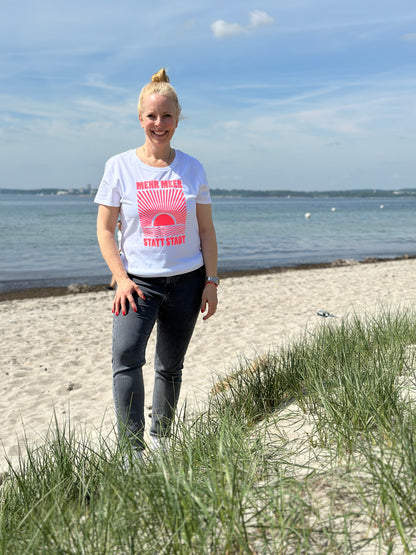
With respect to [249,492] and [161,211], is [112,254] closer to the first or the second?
[161,211]

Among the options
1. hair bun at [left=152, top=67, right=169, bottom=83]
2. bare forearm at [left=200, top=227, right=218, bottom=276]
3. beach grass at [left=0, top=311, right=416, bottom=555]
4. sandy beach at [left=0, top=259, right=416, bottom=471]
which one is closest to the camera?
beach grass at [left=0, top=311, right=416, bottom=555]

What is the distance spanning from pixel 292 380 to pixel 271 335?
4.16 meters

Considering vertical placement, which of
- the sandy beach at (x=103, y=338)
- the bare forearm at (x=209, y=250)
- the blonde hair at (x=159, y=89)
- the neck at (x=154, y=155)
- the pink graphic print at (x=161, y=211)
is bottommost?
the sandy beach at (x=103, y=338)

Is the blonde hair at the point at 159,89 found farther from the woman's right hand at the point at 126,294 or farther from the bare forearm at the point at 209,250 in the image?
the woman's right hand at the point at 126,294

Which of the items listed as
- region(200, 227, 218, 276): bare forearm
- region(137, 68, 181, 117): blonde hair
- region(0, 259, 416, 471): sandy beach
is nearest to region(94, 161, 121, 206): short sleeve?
region(137, 68, 181, 117): blonde hair

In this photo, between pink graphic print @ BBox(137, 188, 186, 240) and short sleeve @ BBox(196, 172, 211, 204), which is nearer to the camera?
pink graphic print @ BBox(137, 188, 186, 240)

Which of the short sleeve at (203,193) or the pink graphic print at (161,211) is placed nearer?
the pink graphic print at (161,211)

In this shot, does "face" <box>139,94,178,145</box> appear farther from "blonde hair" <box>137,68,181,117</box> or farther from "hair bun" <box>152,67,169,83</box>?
"hair bun" <box>152,67,169,83</box>

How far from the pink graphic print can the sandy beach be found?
1126 millimetres

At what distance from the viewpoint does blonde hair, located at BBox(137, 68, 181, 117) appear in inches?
117

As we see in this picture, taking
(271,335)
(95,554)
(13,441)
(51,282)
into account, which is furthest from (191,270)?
(51,282)

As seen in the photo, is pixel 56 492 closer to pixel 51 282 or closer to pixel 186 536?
pixel 186 536

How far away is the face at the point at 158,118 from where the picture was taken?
2.98 meters

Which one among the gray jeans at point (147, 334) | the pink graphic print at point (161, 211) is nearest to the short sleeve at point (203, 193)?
the pink graphic print at point (161, 211)
